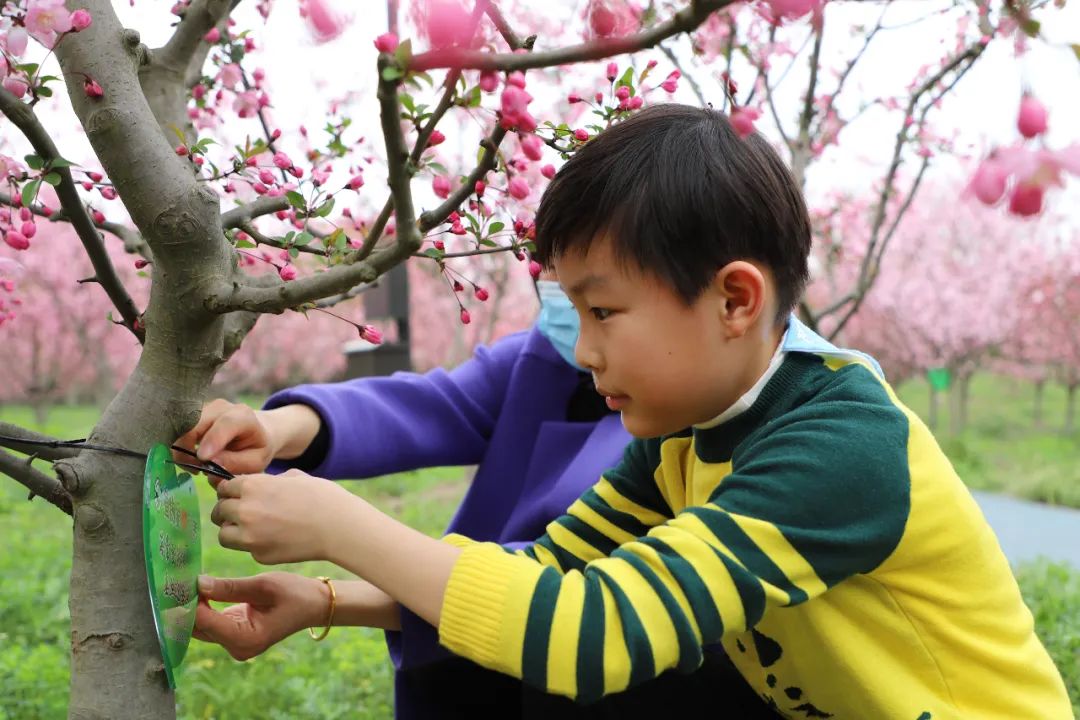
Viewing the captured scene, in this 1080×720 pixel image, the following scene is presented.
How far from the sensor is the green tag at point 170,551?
44.9 inches

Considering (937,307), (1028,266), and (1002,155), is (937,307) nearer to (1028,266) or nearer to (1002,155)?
(1028,266)

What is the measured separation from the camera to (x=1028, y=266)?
14406 millimetres

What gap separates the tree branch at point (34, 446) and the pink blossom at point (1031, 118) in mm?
1127

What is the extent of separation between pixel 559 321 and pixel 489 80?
1.24 m

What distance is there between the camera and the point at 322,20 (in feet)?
2.80

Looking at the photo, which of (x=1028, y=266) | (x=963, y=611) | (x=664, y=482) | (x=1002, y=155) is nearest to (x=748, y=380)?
(x=664, y=482)

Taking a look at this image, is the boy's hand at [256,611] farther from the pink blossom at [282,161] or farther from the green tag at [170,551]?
the pink blossom at [282,161]

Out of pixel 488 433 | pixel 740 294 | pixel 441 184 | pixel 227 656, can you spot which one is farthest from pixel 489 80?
pixel 227 656

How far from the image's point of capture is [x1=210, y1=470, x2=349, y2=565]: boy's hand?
110 centimetres

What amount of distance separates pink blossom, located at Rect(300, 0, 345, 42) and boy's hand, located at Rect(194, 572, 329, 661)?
2.72ft

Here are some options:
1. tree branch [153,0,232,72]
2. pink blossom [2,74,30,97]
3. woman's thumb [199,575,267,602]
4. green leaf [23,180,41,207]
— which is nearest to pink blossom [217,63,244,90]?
tree branch [153,0,232,72]

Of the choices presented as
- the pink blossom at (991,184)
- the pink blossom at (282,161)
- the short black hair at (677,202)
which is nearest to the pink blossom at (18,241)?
the pink blossom at (282,161)

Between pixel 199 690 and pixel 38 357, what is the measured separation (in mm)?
13776

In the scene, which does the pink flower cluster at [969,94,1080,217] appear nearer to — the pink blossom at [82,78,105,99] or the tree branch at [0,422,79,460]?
the pink blossom at [82,78,105,99]
